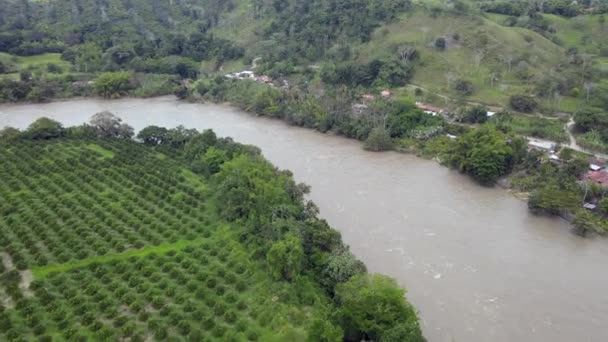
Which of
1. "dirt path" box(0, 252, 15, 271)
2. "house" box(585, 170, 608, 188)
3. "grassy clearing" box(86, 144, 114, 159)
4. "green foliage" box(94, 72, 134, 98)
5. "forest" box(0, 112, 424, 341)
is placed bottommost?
"green foliage" box(94, 72, 134, 98)

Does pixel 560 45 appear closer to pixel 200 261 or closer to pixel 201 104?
pixel 201 104

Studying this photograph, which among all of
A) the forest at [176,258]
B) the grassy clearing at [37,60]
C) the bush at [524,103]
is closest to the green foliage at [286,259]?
the forest at [176,258]

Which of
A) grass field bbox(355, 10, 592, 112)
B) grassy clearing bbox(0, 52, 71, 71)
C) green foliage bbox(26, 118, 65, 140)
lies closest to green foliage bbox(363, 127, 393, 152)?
grass field bbox(355, 10, 592, 112)

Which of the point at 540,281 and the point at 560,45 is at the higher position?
the point at 560,45

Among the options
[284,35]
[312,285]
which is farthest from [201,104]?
[312,285]

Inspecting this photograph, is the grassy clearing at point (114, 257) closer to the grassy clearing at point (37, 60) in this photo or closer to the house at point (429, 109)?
the house at point (429, 109)

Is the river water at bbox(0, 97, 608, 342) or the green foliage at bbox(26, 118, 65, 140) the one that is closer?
the river water at bbox(0, 97, 608, 342)

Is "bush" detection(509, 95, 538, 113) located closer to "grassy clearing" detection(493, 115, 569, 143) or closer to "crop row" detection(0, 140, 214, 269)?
"grassy clearing" detection(493, 115, 569, 143)
